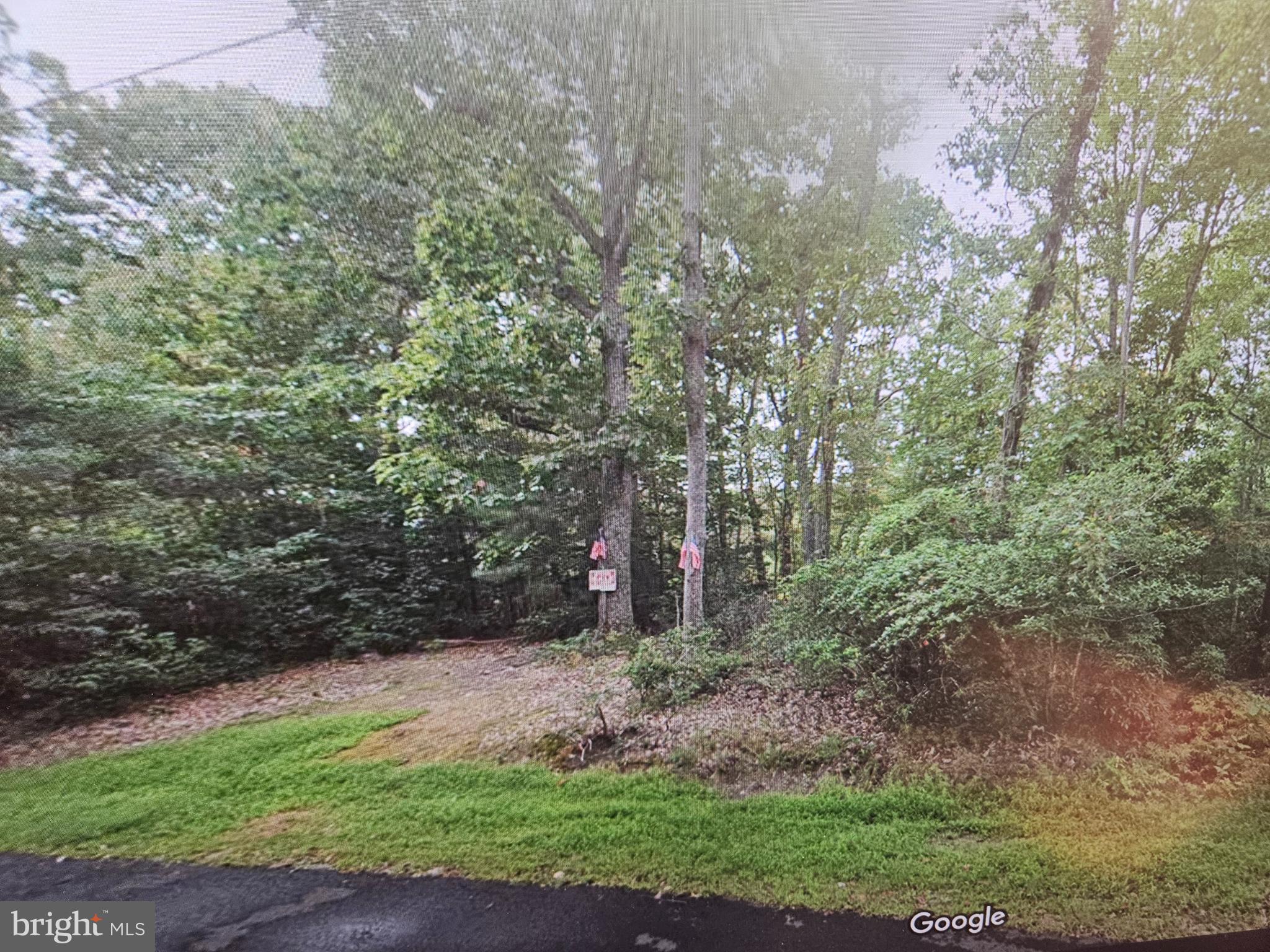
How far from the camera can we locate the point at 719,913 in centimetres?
156

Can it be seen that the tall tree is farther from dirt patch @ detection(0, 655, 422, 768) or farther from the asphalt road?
dirt patch @ detection(0, 655, 422, 768)

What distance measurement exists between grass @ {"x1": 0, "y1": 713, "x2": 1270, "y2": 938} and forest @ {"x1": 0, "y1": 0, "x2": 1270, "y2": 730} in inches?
23.0

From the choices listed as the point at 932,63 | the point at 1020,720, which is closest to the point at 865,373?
the point at 932,63

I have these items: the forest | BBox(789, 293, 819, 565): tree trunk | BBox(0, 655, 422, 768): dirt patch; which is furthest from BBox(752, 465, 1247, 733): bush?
BBox(0, 655, 422, 768): dirt patch

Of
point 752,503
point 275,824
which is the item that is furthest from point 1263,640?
point 275,824

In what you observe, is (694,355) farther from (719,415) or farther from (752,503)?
(752,503)

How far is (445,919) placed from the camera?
1571mm

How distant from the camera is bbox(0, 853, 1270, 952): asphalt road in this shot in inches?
57.3

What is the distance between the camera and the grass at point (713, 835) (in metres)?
1.59

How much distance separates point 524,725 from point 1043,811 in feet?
8.69

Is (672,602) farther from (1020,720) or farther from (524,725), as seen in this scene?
(1020,720)

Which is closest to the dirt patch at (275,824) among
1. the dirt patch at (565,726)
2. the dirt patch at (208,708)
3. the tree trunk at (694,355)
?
the dirt patch at (565,726)

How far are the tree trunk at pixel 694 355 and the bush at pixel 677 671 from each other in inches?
17.9

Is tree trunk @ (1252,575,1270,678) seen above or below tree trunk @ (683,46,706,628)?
below
